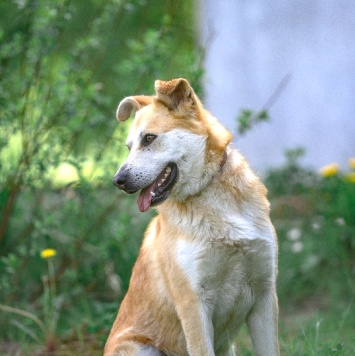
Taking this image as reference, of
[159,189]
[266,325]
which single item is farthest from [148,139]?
[266,325]

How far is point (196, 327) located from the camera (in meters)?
3.73

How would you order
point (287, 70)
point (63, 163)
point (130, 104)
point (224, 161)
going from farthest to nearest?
point (287, 70), point (63, 163), point (130, 104), point (224, 161)

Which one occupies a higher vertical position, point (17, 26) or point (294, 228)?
point (17, 26)

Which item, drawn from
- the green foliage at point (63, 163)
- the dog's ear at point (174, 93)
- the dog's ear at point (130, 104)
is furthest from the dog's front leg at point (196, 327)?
the green foliage at point (63, 163)

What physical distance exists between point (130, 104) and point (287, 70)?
4409mm

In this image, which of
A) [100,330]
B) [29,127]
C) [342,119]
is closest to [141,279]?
[100,330]

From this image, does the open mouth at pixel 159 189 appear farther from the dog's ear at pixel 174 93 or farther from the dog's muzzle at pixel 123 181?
the dog's ear at pixel 174 93

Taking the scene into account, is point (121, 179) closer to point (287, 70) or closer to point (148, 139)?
point (148, 139)

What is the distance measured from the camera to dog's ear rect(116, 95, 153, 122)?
4270mm

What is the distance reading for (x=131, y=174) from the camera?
12.6 feet

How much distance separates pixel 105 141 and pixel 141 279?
5.82 ft

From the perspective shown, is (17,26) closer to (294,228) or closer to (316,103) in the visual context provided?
(294,228)

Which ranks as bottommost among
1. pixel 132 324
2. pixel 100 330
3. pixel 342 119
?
pixel 100 330

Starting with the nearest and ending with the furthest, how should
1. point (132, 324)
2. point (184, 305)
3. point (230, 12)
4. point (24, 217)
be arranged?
point (184, 305), point (132, 324), point (24, 217), point (230, 12)
